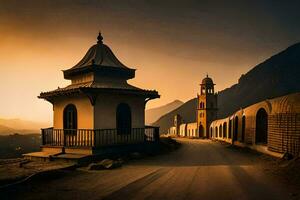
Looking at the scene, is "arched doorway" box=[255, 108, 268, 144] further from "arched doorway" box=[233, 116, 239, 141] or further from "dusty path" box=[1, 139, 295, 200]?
"dusty path" box=[1, 139, 295, 200]

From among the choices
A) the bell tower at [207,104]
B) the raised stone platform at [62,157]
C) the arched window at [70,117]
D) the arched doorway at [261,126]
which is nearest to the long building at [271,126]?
the arched doorway at [261,126]

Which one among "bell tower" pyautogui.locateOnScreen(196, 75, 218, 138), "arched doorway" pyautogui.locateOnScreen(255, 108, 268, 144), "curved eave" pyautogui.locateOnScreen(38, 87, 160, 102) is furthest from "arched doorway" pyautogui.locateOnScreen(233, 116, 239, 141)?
"bell tower" pyautogui.locateOnScreen(196, 75, 218, 138)

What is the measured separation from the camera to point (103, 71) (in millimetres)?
19250

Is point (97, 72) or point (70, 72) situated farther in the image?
point (70, 72)

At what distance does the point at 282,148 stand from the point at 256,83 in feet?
533

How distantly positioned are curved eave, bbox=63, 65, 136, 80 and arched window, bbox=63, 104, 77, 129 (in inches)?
108

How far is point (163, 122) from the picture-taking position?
175625 mm

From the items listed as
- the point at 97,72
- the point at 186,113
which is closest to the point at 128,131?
the point at 97,72

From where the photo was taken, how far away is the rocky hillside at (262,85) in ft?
472

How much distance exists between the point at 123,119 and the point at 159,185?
937cm

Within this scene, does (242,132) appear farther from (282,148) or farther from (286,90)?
(286,90)

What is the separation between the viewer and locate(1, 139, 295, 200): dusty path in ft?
27.7

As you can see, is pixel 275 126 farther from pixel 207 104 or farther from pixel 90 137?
pixel 207 104

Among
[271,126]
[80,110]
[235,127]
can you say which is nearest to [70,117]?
[80,110]
